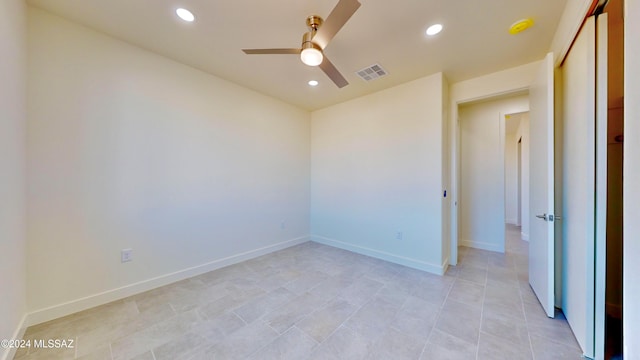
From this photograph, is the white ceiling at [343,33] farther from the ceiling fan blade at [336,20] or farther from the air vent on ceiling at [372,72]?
the ceiling fan blade at [336,20]

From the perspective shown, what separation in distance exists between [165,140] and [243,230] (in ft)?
5.14

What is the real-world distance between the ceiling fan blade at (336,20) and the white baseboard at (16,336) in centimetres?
296

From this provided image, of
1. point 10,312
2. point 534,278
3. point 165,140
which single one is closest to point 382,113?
point 534,278

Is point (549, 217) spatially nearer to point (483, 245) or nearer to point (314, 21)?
point (483, 245)

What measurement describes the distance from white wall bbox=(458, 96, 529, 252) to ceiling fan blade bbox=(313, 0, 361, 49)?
11.5 ft

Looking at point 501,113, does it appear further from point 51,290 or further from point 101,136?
point 51,290

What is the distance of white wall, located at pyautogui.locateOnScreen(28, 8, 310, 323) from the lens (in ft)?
6.18

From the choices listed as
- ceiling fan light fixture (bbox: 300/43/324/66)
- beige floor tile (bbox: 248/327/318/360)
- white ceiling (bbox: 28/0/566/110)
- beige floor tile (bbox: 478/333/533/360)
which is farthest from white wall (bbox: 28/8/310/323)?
beige floor tile (bbox: 478/333/533/360)

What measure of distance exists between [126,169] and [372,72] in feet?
9.90

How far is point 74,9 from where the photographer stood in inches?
72.7

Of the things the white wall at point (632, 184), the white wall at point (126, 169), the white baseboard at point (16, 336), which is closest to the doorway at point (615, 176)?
the white wall at point (632, 184)

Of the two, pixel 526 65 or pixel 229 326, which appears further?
pixel 526 65

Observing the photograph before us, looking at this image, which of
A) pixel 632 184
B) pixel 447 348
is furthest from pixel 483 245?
pixel 632 184

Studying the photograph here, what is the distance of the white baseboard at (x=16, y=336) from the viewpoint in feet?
4.61
